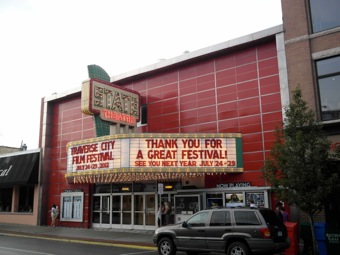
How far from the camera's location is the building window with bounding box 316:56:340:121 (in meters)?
17.3

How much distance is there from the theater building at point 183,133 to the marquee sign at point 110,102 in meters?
0.06

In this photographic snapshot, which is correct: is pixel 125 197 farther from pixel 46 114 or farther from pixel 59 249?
pixel 46 114

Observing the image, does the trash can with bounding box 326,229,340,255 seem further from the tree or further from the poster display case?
the poster display case

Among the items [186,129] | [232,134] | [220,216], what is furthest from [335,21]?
[220,216]

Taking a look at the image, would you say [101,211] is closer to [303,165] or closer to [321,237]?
[321,237]

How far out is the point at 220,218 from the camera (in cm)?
1304

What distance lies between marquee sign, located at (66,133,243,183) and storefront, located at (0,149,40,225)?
449 inches

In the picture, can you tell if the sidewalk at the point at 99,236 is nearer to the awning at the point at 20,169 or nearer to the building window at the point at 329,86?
the awning at the point at 20,169

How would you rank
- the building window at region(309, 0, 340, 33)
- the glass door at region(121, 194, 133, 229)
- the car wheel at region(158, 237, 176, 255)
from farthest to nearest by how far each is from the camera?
1. the glass door at region(121, 194, 133, 229)
2. the building window at region(309, 0, 340, 33)
3. the car wheel at region(158, 237, 176, 255)

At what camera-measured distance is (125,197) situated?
82.1 feet

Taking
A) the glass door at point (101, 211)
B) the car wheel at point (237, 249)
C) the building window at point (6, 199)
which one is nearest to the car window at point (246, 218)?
the car wheel at point (237, 249)

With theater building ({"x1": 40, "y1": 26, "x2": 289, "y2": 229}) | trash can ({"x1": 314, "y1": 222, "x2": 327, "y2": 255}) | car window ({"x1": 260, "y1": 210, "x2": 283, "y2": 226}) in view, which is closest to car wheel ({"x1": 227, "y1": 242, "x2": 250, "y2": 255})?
car window ({"x1": 260, "y1": 210, "x2": 283, "y2": 226})

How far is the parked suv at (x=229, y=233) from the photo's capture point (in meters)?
11.8

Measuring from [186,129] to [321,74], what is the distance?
27.5ft
